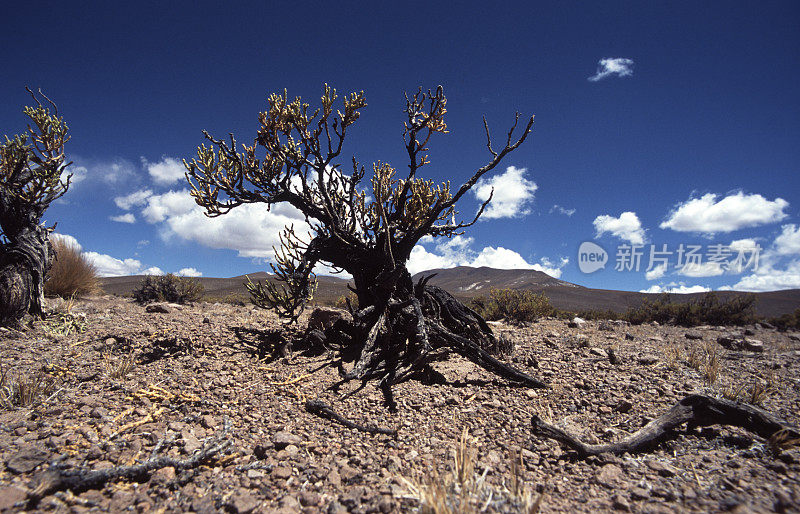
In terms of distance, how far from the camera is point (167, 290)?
1226 centimetres

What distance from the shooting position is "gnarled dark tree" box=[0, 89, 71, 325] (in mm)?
5965

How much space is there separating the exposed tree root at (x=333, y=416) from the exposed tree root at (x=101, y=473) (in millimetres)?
903

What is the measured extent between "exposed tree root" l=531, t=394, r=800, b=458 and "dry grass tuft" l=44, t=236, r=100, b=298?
1451 centimetres

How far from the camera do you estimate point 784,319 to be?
1370 cm

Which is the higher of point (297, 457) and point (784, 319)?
point (784, 319)

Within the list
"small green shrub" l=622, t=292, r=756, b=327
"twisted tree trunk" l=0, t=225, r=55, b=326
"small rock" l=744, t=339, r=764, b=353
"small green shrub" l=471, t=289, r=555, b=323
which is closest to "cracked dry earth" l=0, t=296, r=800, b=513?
"twisted tree trunk" l=0, t=225, r=55, b=326

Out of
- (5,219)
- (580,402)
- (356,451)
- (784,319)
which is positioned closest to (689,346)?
(580,402)

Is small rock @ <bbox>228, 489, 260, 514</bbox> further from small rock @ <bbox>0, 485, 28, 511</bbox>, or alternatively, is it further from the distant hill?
the distant hill

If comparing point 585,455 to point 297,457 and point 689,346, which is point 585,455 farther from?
point 689,346

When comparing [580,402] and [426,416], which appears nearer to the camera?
[426,416]

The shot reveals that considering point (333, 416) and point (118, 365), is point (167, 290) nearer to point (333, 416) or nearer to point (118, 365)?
point (118, 365)

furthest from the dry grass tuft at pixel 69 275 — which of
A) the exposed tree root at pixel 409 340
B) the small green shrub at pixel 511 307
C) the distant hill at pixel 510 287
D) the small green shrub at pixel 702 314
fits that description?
the small green shrub at pixel 702 314

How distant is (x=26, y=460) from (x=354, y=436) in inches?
87.5

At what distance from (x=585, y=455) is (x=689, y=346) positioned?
7285 mm
